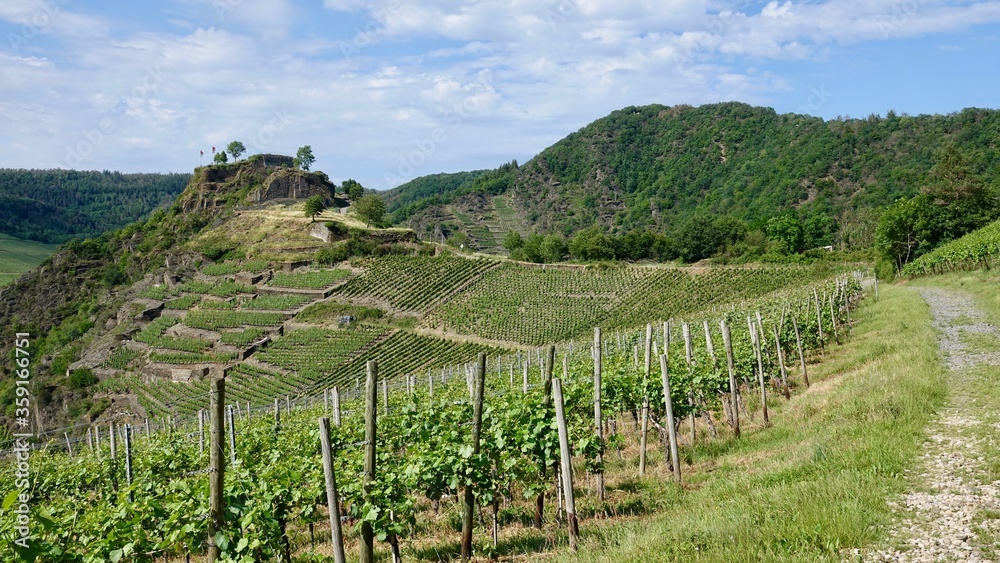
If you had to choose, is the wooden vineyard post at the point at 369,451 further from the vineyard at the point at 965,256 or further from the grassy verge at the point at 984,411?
the vineyard at the point at 965,256

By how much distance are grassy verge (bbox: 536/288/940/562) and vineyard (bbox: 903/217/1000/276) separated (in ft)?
84.3

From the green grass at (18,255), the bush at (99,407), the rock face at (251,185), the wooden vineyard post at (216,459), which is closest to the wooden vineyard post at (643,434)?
the wooden vineyard post at (216,459)

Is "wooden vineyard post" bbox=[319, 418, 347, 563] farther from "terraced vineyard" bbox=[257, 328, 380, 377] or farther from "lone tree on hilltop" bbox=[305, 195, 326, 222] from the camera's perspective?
"lone tree on hilltop" bbox=[305, 195, 326, 222]

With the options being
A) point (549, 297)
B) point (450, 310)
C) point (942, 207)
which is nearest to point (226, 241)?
point (450, 310)

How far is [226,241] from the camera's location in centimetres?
9088

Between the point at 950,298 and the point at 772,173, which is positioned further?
the point at 772,173

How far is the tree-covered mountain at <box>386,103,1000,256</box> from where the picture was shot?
310 ft

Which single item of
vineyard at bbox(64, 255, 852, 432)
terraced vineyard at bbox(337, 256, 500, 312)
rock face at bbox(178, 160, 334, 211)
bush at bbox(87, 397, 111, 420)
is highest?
rock face at bbox(178, 160, 334, 211)

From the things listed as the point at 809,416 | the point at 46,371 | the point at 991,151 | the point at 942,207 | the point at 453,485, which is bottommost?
the point at 46,371

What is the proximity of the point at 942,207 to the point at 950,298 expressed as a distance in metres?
28.5

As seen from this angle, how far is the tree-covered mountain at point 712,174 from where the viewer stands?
94.4 m

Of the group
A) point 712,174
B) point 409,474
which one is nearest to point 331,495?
point 409,474

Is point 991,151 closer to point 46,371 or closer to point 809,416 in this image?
point 809,416

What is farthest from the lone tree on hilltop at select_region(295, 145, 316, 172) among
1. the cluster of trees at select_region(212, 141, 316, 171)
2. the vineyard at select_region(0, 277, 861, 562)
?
the vineyard at select_region(0, 277, 861, 562)
